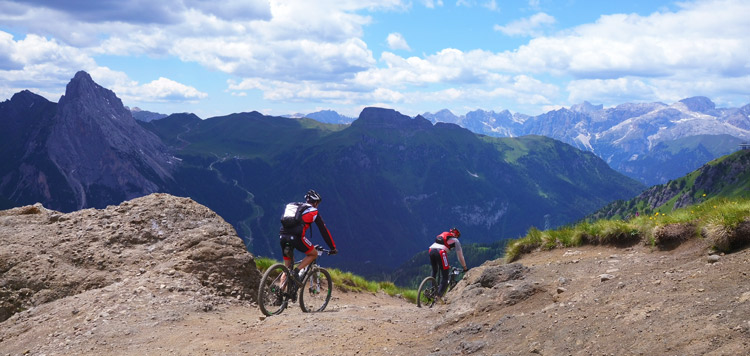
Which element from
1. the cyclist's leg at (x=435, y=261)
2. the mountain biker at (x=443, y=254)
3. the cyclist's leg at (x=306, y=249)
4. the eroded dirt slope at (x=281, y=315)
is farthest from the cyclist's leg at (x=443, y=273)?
the cyclist's leg at (x=306, y=249)

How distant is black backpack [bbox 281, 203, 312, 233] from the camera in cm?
1402

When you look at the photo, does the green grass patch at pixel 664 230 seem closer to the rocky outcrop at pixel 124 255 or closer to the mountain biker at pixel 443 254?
the mountain biker at pixel 443 254

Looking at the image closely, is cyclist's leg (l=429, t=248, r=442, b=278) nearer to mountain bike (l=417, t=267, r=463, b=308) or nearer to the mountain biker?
the mountain biker

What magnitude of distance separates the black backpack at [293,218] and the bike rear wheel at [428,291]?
584 centimetres

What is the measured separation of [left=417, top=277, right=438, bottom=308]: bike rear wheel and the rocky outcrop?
19.6 feet

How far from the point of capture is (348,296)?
23297mm

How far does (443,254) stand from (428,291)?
1511mm

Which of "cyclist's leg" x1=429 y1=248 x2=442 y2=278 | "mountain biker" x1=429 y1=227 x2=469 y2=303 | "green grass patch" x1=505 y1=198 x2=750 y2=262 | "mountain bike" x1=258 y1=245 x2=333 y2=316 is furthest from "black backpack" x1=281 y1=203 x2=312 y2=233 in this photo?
"green grass patch" x1=505 y1=198 x2=750 y2=262

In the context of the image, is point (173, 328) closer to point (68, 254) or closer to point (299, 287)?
point (299, 287)

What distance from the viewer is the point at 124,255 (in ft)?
50.2

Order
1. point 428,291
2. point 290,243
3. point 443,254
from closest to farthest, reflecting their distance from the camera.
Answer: point 290,243
point 443,254
point 428,291

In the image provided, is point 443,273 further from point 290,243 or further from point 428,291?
point 290,243

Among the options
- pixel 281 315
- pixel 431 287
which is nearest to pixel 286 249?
pixel 281 315

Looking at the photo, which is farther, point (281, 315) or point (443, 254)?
point (443, 254)
